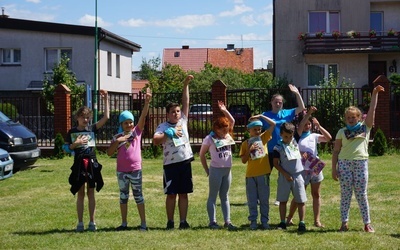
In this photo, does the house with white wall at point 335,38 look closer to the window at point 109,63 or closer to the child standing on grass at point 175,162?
the window at point 109,63

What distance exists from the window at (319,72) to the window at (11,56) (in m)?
15.9

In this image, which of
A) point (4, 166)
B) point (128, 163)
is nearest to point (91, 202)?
point (128, 163)

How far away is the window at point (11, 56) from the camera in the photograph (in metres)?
33.3

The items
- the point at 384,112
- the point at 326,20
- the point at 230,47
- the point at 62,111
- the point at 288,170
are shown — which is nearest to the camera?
the point at 288,170

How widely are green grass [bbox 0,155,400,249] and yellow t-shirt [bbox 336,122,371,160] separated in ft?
3.16

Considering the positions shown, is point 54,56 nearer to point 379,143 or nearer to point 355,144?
point 379,143

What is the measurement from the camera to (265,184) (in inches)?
327

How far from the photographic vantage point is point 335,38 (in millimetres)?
31359

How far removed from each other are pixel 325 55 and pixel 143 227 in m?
25.7

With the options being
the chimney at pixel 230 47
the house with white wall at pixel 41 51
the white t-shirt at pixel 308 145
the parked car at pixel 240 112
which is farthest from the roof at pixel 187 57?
the white t-shirt at pixel 308 145

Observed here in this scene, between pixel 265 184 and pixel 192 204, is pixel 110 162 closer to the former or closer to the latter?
pixel 192 204

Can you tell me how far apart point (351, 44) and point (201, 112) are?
13.1 m

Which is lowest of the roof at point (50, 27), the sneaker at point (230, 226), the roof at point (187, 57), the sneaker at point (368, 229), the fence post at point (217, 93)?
the sneaker at point (230, 226)

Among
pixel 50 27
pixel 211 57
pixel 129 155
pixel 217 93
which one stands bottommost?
pixel 129 155
